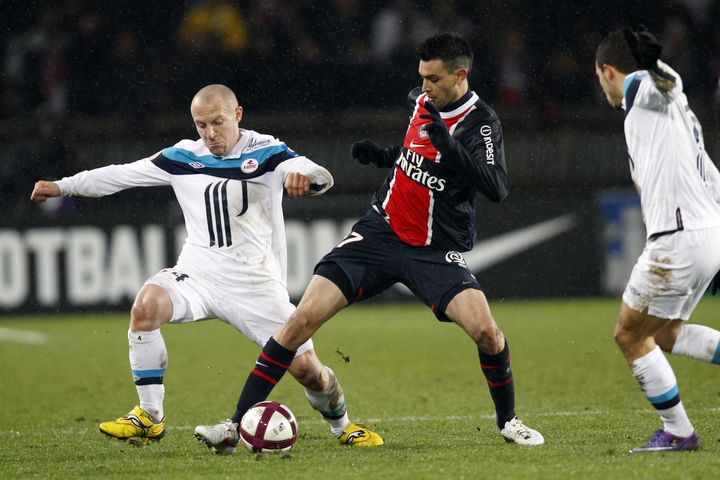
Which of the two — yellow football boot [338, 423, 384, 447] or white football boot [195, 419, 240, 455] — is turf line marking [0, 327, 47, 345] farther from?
white football boot [195, 419, 240, 455]

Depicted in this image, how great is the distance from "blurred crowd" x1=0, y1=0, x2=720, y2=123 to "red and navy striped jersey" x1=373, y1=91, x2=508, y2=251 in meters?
9.12

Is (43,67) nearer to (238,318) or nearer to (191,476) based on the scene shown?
(238,318)

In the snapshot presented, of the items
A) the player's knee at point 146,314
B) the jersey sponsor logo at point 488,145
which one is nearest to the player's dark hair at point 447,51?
the jersey sponsor logo at point 488,145

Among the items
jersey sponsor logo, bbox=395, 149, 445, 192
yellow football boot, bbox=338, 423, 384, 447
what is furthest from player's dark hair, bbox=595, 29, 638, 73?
yellow football boot, bbox=338, 423, 384, 447

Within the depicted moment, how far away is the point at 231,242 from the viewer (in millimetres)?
6027

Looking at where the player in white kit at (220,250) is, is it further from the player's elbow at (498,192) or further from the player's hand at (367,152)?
the player's elbow at (498,192)

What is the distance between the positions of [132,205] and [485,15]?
5582mm

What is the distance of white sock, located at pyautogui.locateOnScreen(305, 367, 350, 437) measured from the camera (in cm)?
584

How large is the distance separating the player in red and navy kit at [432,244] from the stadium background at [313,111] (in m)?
6.78

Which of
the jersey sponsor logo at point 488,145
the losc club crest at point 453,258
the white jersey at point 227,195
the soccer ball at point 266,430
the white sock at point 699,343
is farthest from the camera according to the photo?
the white jersey at point 227,195

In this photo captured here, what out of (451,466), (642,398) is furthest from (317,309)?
(642,398)

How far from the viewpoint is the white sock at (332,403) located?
5840 mm

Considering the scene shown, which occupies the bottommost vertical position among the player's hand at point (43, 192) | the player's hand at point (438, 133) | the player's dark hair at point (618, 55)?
the player's hand at point (43, 192)

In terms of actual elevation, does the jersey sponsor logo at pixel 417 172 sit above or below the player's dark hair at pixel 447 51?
below
